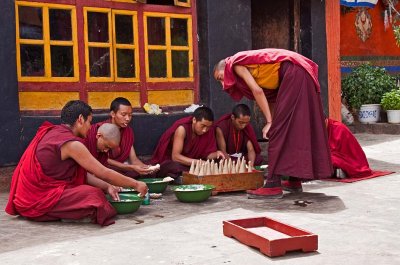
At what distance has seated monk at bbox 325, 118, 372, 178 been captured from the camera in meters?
6.58

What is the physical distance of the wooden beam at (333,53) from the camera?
938 cm

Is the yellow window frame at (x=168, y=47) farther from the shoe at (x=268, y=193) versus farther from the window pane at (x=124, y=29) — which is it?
the shoe at (x=268, y=193)

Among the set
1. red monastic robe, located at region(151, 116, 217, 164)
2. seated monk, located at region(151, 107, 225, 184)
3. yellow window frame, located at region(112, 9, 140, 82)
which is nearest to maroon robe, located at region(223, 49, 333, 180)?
seated monk, located at region(151, 107, 225, 184)

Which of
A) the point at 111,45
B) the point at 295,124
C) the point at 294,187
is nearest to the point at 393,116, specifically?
the point at 294,187

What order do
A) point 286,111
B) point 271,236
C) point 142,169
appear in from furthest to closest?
point 142,169
point 286,111
point 271,236

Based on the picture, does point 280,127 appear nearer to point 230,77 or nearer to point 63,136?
point 230,77

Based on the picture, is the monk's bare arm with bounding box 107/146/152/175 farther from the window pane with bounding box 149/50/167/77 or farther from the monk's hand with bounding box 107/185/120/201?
the window pane with bounding box 149/50/167/77

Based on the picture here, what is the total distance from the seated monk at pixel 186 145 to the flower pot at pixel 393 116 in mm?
5669

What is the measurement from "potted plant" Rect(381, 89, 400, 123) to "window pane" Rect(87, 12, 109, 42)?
20.5ft

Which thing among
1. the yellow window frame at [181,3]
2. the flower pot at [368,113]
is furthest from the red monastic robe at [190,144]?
the flower pot at [368,113]

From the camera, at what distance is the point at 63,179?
15.2 feet

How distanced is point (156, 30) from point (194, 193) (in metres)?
2.91

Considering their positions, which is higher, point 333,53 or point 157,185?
point 333,53

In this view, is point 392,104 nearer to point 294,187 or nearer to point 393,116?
point 393,116
